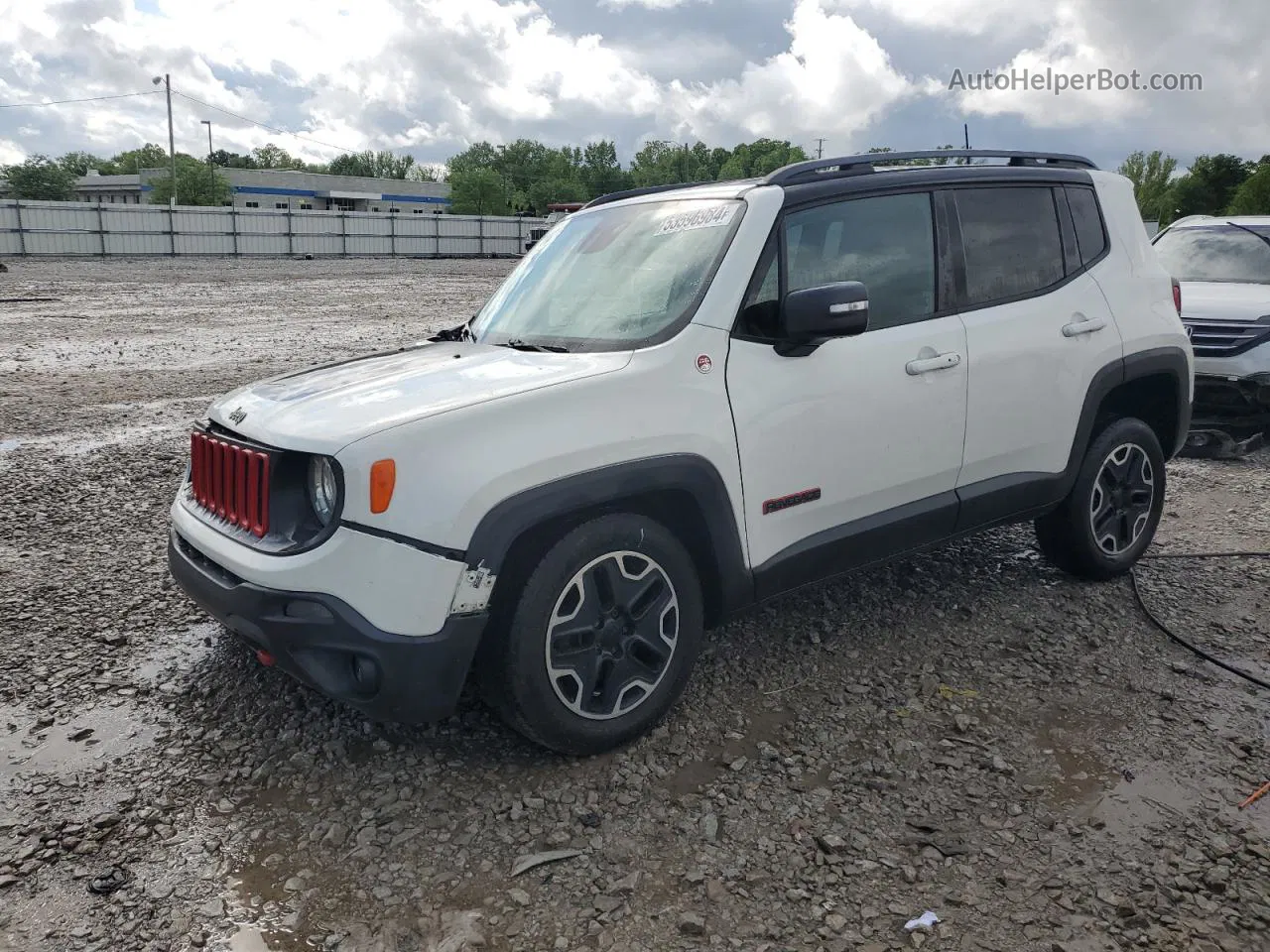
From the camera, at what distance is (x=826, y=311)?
10.9 feet

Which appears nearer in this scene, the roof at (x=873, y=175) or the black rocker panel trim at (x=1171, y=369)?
the roof at (x=873, y=175)

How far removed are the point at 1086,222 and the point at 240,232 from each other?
39.5m

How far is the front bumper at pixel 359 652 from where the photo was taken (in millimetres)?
2830

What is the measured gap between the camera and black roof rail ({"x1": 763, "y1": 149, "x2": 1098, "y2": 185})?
3723 millimetres

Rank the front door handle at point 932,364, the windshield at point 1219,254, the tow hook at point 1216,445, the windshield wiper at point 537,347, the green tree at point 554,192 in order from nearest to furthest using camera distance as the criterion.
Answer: the windshield wiper at point 537,347
the front door handle at point 932,364
the tow hook at point 1216,445
the windshield at point 1219,254
the green tree at point 554,192

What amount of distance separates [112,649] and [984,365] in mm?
3736

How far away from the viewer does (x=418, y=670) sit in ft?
9.39

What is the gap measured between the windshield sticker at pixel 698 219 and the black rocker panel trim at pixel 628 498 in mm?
974

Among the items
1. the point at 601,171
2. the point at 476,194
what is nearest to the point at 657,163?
the point at 601,171

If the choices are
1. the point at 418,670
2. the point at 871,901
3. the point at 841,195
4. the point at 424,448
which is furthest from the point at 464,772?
the point at 841,195

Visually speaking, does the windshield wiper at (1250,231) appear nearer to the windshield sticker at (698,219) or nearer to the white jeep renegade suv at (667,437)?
the white jeep renegade suv at (667,437)

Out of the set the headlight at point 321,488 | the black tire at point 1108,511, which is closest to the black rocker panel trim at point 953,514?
the black tire at point 1108,511

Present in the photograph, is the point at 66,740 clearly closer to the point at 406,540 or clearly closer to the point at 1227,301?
the point at 406,540

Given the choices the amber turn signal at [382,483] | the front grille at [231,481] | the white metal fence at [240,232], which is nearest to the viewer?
the amber turn signal at [382,483]
